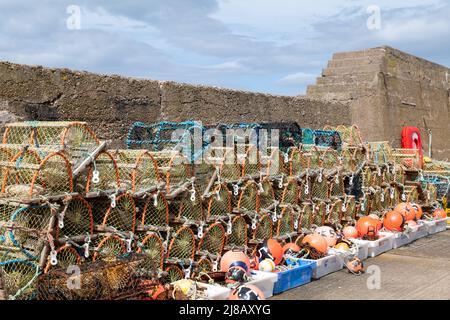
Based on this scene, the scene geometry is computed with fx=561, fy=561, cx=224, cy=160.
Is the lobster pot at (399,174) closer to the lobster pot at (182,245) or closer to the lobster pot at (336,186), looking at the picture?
the lobster pot at (336,186)

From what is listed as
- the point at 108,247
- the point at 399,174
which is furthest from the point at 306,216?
the point at 108,247

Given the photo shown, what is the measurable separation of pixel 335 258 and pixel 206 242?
6.57ft

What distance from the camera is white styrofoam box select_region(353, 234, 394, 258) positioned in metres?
8.12

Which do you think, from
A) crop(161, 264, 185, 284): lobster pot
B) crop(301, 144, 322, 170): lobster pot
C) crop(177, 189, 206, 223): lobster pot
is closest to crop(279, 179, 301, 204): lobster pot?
crop(301, 144, 322, 170): lobster pot

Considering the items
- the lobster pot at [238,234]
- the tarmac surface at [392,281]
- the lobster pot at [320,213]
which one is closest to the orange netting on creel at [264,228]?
the lobster pot at [238,234]

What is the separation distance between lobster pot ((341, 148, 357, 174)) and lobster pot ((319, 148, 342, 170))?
0.81ft

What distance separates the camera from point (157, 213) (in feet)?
18.5

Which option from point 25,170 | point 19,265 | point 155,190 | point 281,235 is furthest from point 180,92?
point 19,265

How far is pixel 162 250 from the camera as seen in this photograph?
214 inches

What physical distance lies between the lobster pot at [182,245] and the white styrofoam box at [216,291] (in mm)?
490

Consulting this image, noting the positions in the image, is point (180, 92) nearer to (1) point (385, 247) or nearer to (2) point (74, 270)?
(1) point (385, 247)

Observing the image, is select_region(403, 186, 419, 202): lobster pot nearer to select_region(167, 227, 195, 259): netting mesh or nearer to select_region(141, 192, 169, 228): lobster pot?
select_region(167, 227, 195, 259): netting mesh

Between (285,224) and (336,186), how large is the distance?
1623mm
